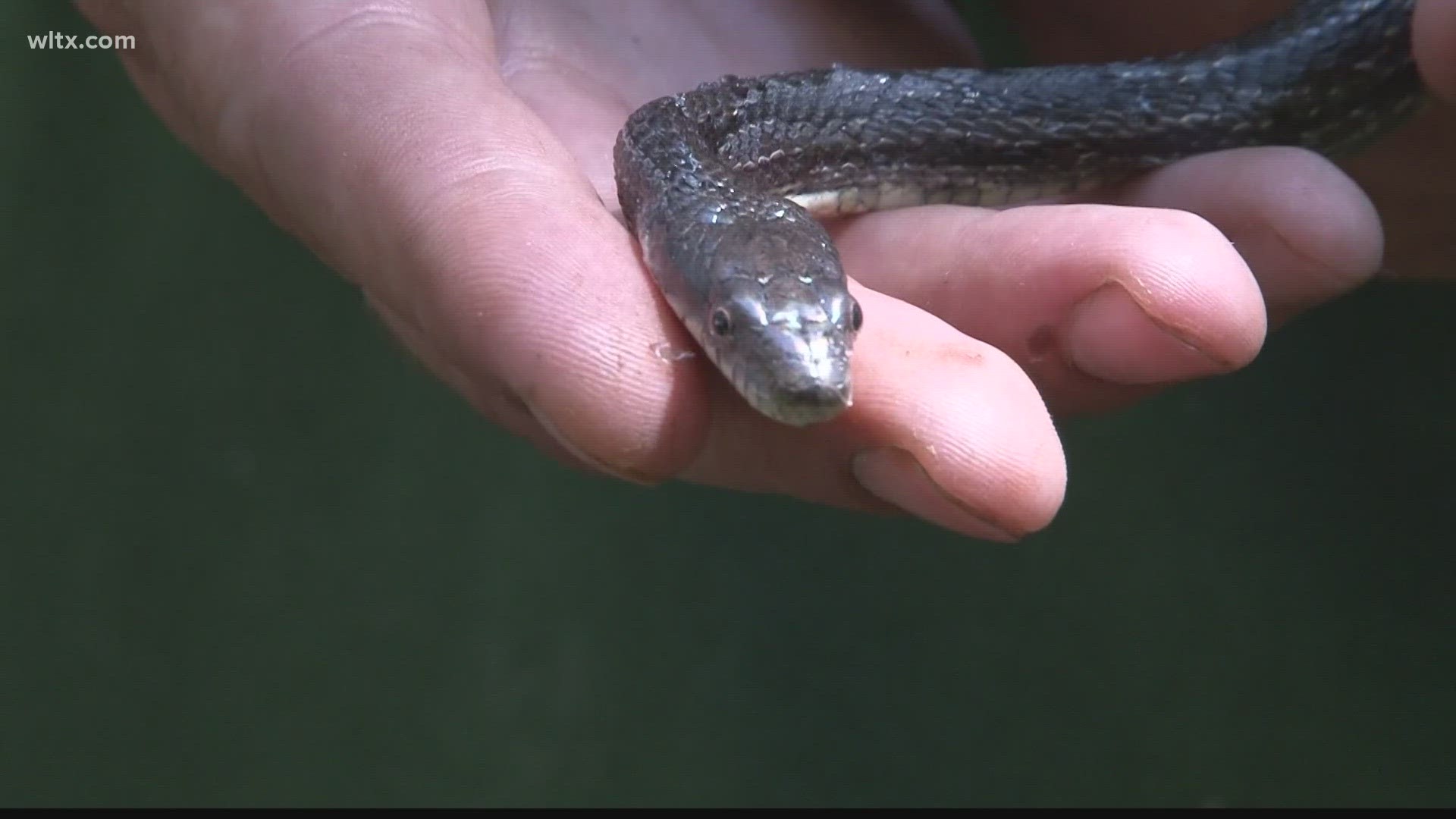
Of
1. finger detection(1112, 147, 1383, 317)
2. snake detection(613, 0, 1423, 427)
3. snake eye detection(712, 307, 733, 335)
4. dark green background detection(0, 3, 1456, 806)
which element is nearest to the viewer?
snake eye detection(712, 307, 733, 335)

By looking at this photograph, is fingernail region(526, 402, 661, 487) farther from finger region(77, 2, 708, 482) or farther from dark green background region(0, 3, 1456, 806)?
dark green background region(0, 3, 1456, 806)

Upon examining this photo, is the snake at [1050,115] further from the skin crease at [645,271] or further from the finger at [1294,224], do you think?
the finger at [1294,224]

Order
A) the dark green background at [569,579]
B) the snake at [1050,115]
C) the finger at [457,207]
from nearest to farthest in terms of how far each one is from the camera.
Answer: the finger at [457,207] → the snake at [1050,115] → the dark green background at [569,579]

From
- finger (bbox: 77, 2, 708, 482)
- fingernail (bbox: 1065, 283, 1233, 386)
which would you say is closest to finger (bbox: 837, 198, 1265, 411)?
fingernail (bbox: 1065, 283, 1233, 386)

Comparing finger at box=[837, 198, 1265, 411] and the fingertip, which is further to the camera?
finger at box=[837, 198, 1265, 411]

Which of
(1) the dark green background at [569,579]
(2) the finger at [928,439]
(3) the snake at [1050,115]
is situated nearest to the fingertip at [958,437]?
(2) the finger at [928,439]

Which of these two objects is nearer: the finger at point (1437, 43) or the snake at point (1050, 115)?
the finger at point (1437, 43)

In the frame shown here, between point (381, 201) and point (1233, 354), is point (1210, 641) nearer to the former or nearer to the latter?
point (1233, 354)
